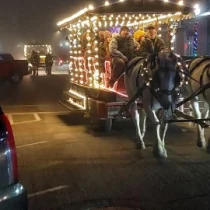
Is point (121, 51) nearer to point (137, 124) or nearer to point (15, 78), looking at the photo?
point (137, 124)

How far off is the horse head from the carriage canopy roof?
12.2ft

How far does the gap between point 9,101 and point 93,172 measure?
43.7 feet

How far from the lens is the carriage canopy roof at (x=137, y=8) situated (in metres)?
11.9

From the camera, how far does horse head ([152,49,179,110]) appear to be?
27.7ft

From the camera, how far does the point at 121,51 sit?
11.9 m

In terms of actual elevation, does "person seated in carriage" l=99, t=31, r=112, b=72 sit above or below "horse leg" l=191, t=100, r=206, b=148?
above

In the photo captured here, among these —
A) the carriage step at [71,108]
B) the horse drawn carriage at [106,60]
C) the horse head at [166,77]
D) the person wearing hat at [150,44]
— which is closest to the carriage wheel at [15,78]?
the horse drawn carriage at [106,60]

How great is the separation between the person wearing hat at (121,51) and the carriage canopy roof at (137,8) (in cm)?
54

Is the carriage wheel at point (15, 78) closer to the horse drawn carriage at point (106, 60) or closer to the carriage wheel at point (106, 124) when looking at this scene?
the horse drawn carriage at point (106, 60)

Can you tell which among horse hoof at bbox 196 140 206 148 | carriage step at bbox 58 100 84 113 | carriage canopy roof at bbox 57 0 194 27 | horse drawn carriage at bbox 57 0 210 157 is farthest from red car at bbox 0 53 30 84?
horse hoof at bbox 196 140 206 148

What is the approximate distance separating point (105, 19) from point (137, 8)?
105cm

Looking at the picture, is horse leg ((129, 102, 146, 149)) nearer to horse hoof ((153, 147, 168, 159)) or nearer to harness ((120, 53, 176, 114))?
harness ((120, 53, 176, 114))

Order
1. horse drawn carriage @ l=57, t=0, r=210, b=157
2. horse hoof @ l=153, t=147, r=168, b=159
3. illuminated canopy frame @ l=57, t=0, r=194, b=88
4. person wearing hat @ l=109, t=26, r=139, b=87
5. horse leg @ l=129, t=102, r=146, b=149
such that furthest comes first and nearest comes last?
illuminated canopy frame @ l=57, t=0, r=194, b=88 < person wearing hat @ l=109, t=26, r=139, b=87 < horse drawn carriage @ l=57, t=0, r=210, b=157 < horse leg @ l=129, t=102, r=146, b=149 < horse hoof @ l=153, t=147, r=168, b=159

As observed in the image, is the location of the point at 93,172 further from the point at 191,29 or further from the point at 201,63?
the point at 191,29
